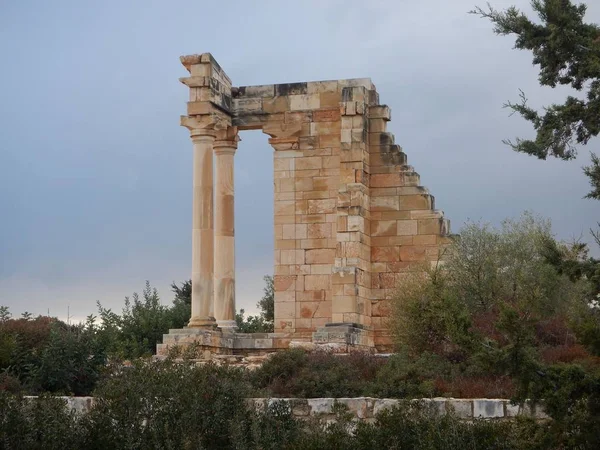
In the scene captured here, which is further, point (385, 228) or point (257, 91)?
point (257, 91)

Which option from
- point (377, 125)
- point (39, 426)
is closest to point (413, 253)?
point (377, 125)

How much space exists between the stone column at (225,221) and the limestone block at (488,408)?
43.0 feet

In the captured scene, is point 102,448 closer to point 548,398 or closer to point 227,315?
point 548,398

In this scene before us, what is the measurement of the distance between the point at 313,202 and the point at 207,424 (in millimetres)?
13719

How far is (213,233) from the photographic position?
2836cm

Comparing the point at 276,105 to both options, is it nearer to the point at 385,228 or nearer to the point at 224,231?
the point at 224,231

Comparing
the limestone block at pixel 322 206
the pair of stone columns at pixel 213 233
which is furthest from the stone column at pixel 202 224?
the limestone block at pixel 322 206

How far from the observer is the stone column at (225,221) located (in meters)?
28.9

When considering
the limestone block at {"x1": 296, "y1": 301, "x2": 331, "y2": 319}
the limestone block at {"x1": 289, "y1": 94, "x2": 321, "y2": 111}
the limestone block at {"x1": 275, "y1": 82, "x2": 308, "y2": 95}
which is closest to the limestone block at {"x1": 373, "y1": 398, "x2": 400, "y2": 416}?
the limestone block at {"x1": 296, "y1": 301, "x2": 331, "y2": 319}

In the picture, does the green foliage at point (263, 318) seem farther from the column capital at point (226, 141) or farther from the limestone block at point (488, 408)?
the limestone block at point (488, 408)

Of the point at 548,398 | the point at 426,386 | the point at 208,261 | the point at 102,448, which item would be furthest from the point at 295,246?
the point at 548,398

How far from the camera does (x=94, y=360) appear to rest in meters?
22.3

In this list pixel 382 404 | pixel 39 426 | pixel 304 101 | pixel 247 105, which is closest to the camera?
pixel 39 426

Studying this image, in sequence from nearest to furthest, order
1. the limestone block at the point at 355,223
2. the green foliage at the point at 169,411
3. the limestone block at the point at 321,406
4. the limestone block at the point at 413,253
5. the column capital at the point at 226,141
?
the green foliage at the point at 169,411 < the limestone block at the point at 321,406 < the limestone block at the point at 355,223 < the limestone block at the point at 413,253 < the column capital at the point at 226,141
